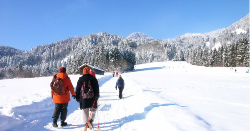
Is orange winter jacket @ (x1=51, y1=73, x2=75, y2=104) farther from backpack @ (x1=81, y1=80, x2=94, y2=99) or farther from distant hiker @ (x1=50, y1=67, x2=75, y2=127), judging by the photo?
backpack @ (x1=81, y1=80, x2=94, y2=99)

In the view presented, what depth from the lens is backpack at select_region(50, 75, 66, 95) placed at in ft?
13.3

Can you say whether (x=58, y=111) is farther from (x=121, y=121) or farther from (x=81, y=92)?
(x=121, y=121)

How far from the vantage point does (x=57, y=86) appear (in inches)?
160

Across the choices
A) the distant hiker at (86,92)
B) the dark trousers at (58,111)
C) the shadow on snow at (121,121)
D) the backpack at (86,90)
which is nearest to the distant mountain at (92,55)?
the shadow on snow at (121,121)

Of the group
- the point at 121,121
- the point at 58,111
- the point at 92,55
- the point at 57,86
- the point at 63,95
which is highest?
the point at 92,55

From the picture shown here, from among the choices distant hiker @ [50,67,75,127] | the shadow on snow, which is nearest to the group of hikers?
distant hiker @ [50,67,75,127]

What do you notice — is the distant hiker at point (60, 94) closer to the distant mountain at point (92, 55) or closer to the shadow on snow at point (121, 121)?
the shadow on snow at point (121, 121)

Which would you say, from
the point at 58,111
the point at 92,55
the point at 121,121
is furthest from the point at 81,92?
the point at 92,55

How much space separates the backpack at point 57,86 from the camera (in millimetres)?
4043

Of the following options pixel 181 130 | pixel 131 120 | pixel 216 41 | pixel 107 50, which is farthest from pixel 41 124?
pixel 216 41

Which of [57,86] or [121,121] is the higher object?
[57,86]

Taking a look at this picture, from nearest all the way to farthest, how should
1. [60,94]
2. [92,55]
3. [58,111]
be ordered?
[60,94] → [58,111] → [92,55]

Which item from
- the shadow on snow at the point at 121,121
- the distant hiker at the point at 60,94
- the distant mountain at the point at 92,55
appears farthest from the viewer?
the distant mountain at the point at 92,55

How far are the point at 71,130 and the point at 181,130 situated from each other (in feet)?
10.9
